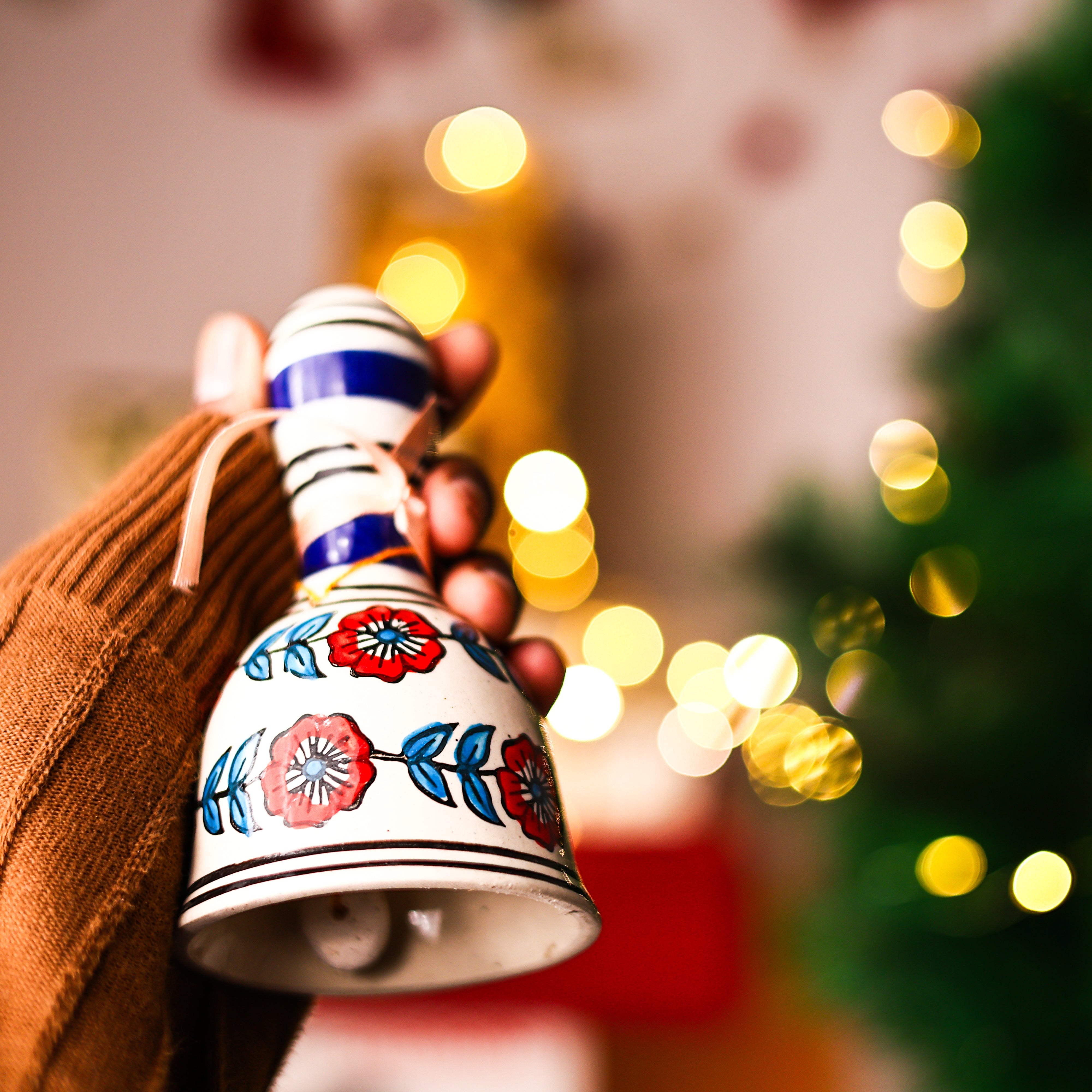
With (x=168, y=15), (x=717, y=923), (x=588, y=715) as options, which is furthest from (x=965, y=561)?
(x=168, y=15)

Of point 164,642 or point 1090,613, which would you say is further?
point 1090,613

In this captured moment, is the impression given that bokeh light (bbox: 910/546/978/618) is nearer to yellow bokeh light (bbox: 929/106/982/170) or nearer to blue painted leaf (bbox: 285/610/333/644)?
yellow bokeh light (bbox: 929/106/982/170)

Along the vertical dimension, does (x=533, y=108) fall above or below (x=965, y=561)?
above

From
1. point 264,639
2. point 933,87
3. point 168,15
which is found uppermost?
point 933,87

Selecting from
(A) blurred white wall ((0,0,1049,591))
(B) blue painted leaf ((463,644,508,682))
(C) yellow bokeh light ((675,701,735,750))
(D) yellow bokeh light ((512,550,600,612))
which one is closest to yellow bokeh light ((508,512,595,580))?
(D) yellow bokeh light ((512,550,600,612))

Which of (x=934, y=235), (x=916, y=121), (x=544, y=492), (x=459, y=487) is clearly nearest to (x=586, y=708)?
(x=544, y=492)

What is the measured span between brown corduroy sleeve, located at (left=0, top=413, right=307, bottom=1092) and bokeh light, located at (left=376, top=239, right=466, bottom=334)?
3.10 feet

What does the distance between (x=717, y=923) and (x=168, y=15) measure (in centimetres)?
161

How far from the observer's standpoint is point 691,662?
1.41 m

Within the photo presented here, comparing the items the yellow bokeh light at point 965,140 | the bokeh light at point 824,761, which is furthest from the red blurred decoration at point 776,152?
the bokeh light at point 824,761

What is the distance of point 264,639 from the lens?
13.5 inches

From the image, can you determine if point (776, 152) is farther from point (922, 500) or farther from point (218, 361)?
point (218, 361)

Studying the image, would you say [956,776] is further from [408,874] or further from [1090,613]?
[408,874]

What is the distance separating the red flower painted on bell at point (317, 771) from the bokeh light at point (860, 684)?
61 cm
